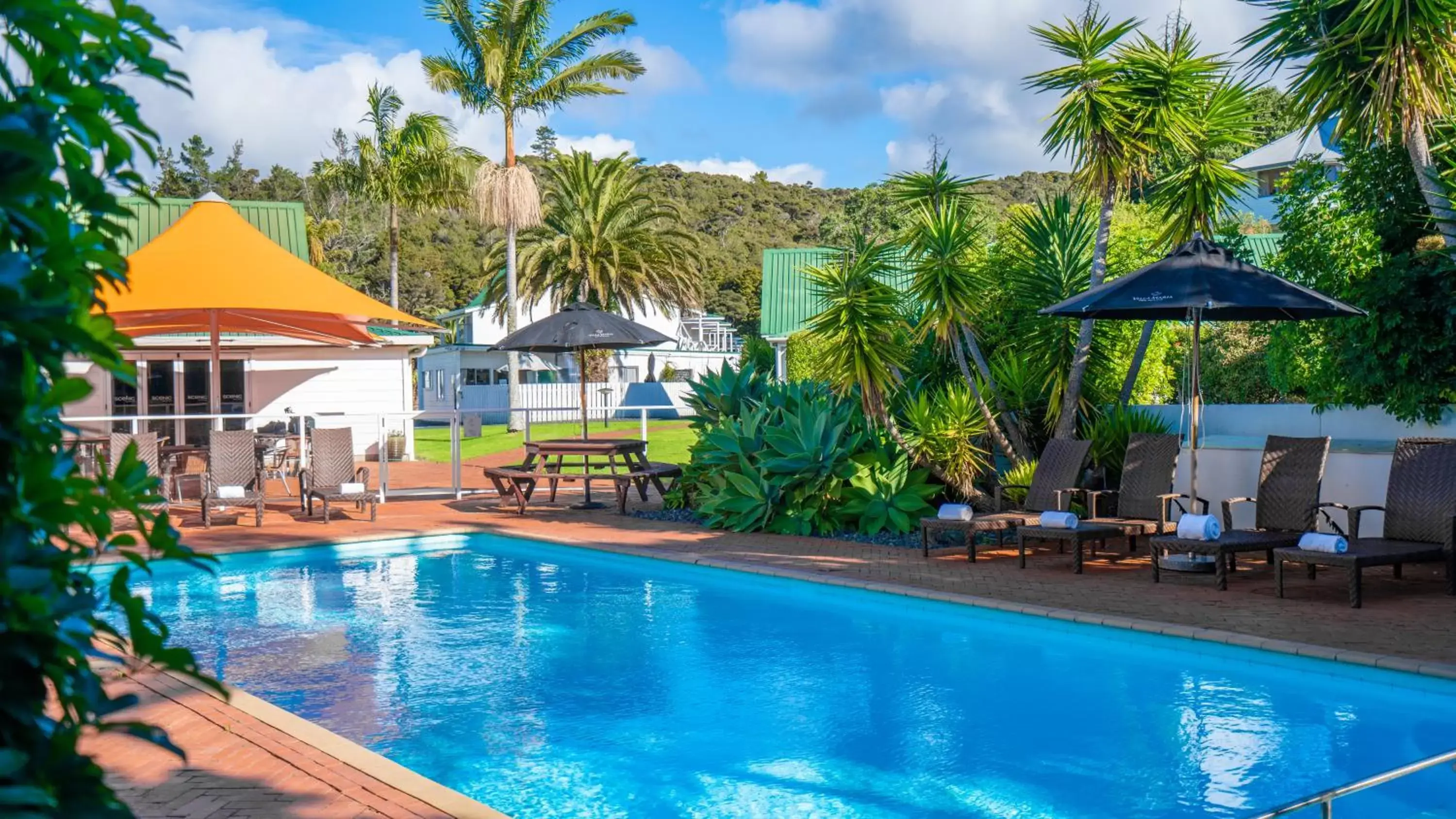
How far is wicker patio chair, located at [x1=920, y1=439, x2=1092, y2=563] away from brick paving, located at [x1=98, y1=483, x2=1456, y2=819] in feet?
0.93

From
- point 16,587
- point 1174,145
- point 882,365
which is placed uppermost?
point 1174,145

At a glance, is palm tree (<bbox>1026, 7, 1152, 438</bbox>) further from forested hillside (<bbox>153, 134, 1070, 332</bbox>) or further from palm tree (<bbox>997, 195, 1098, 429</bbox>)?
forested hillside (<bbox>153, 134, 1070, 332</bbox>)

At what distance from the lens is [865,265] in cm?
1141

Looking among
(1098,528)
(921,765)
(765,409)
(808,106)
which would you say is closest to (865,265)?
(765,409)

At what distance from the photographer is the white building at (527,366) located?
42.0 metres

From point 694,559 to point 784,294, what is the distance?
19.4m

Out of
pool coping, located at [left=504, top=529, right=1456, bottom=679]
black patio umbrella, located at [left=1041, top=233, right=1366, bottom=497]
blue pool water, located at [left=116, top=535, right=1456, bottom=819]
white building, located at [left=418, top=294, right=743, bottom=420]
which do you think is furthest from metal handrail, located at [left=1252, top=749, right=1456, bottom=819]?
white building, located at [left=418, top=294, right=743, bottom=420]

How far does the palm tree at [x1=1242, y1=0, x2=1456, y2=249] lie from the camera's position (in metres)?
8.49

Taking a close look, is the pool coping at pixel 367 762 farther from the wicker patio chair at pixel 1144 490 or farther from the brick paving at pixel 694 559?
the wicker patio chair at pixel 1144 490

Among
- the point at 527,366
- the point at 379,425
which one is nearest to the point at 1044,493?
the point at 379,425

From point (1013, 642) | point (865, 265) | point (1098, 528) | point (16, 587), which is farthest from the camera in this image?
point (865, 265)

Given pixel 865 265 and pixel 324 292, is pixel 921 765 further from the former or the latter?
pixel 324 292

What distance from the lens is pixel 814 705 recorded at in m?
6.82

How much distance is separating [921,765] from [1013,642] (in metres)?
2.45
